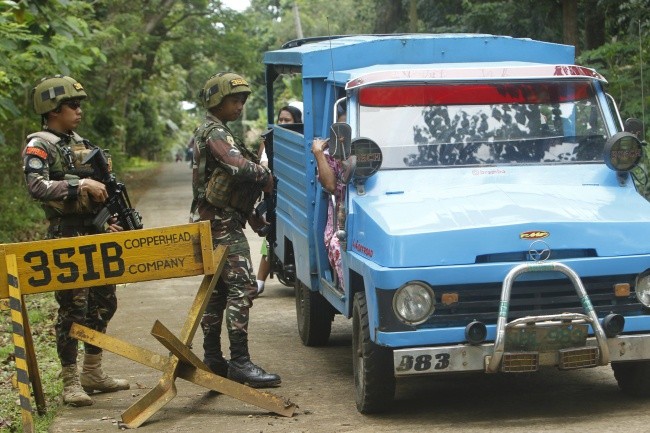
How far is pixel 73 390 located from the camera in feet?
26.5

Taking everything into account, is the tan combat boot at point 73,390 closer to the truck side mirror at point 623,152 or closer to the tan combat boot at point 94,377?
the tan combat boot at point 94,377

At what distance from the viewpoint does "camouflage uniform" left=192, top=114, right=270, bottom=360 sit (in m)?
8.24

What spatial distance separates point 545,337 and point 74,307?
3140 mm

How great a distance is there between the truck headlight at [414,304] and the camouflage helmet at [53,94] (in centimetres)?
267

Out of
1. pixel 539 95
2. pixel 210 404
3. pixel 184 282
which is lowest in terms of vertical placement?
pixel 184 282

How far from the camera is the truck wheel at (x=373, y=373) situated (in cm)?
722

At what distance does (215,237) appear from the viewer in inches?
329

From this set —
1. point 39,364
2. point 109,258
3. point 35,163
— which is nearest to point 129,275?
point 109,258

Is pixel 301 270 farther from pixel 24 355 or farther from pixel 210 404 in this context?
pixel 24 355

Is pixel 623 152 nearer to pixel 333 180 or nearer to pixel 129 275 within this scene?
pixel 333 180

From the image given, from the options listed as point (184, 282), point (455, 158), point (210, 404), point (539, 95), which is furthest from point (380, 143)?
point (184, 282)

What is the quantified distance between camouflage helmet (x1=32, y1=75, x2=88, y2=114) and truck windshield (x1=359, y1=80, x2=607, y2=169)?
1.92 m

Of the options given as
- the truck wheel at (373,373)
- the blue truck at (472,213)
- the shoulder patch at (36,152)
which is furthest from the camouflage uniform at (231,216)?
the truck wheel at (373,373)

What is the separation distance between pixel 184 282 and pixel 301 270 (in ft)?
16.7
